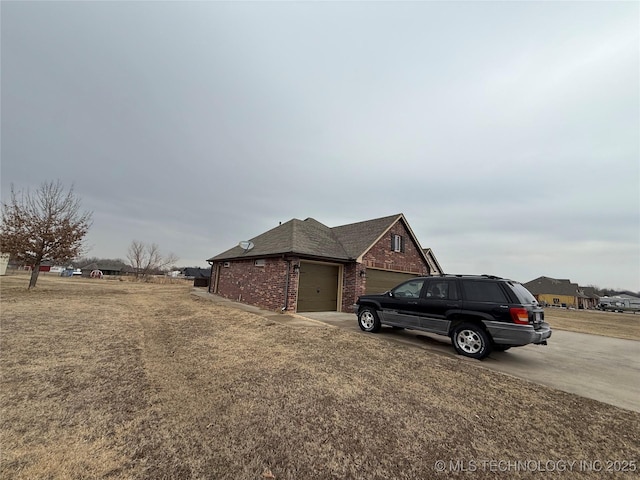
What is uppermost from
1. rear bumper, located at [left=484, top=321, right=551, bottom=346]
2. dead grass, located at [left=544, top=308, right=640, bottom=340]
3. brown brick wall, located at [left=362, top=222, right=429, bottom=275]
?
brown brick wall, located at [left=362, top=222, right=429, bottom=275]

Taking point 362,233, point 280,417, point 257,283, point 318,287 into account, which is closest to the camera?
point 280,417

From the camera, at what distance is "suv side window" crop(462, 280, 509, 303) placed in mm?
5680

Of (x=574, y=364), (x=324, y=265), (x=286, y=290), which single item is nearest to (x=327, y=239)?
(x=324, y=265)

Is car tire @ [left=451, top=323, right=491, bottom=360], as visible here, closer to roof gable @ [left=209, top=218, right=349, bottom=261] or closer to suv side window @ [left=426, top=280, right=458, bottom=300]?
suv side window @ [left=426, top=280, right=458, bottom=300]

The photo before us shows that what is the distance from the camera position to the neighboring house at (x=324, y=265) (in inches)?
461

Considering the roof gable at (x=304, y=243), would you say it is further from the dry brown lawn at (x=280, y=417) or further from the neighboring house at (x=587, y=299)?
the neighboring house at (x=587, y=299)

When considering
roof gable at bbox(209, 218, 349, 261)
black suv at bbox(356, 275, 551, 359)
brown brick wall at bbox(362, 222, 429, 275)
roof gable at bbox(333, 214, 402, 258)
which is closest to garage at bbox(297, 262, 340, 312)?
roof gable at bbox(209, 218, 349, 261)

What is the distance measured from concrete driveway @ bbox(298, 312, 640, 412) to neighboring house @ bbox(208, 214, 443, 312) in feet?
12.3

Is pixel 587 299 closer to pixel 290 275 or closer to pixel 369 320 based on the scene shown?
pixel 369 320

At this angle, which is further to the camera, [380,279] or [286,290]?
[380,279]

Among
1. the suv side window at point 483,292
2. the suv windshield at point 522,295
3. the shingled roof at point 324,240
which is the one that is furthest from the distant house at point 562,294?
the suv side window at point 483,292

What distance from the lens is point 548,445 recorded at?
2.82 m

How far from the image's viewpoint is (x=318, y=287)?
12.6 meters

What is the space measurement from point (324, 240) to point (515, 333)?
10.3 meters
